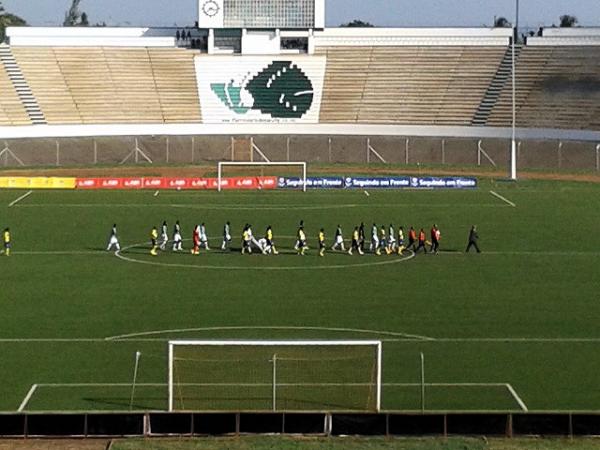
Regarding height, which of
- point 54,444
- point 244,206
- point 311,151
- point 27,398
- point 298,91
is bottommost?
point 54,444

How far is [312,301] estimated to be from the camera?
47.1m

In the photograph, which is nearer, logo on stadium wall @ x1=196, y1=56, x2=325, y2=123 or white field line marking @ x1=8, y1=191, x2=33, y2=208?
white field line marking @ x1=8, y1=191, x2=33, y2=208

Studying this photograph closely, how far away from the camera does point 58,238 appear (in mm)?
62406

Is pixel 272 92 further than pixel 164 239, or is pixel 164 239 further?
pixel 272 92

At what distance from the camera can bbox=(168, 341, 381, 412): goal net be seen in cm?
3178

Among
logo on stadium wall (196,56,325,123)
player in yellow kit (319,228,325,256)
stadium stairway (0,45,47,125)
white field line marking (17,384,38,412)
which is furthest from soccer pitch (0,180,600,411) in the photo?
logo on stadium wall (196,56,325,123)

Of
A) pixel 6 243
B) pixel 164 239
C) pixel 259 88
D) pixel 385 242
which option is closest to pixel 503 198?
pixel 385 242

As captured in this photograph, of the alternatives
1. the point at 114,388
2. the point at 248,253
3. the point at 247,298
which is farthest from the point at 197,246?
the point at 114,388

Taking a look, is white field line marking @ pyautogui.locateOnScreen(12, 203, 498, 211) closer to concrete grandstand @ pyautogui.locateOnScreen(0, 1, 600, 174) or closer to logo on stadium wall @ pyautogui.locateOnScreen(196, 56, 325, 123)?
concrete grandstand @ pyautogui.locateOnScreen(0, 1, 600, 174)

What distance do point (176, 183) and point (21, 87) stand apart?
2463 cm

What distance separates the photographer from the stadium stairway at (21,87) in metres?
101

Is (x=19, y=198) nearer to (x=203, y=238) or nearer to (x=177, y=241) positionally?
(x=177, y=241)

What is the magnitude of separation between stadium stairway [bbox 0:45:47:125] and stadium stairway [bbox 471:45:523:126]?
3015 centimetres

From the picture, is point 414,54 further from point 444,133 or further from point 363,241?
point 363,241
